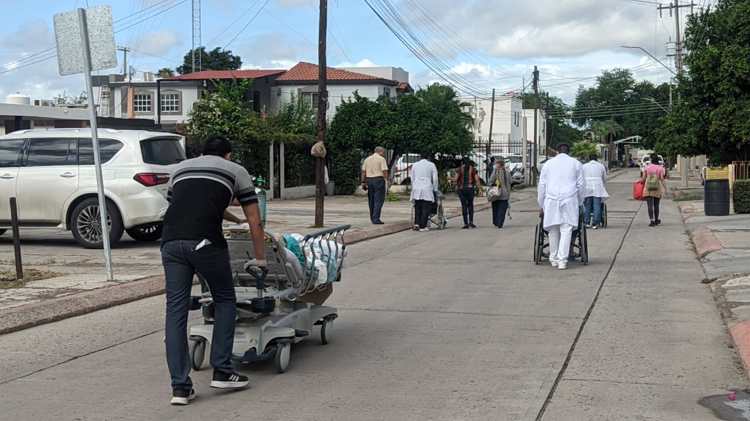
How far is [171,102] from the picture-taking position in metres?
56.6

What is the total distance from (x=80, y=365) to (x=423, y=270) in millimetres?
6651

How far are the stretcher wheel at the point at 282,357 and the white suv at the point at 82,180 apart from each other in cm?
811

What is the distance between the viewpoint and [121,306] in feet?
34.4

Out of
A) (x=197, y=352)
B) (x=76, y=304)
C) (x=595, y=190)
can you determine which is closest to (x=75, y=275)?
(x=76, y=304)

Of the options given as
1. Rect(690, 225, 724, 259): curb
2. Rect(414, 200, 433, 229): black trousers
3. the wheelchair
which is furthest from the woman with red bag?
the wheelchair

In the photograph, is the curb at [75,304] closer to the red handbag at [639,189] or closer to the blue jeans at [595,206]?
the blue jeans at [595,206]

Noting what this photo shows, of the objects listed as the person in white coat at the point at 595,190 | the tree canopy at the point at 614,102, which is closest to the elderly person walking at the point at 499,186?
the person in white coat at the point at 595,190

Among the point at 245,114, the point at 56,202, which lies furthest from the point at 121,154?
the point at 245,114

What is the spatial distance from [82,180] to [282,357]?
8.80m

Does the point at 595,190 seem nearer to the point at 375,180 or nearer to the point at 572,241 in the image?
the point at 375,180

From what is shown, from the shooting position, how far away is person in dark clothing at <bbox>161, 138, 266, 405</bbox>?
250 inches

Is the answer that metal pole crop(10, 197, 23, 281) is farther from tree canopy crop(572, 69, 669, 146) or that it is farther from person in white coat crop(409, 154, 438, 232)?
tree canopy crop(572, 69, 669, 146)

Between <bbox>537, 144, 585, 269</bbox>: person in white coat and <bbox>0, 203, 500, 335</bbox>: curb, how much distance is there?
17.9ft

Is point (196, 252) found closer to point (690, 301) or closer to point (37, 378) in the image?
point (37, 378)
